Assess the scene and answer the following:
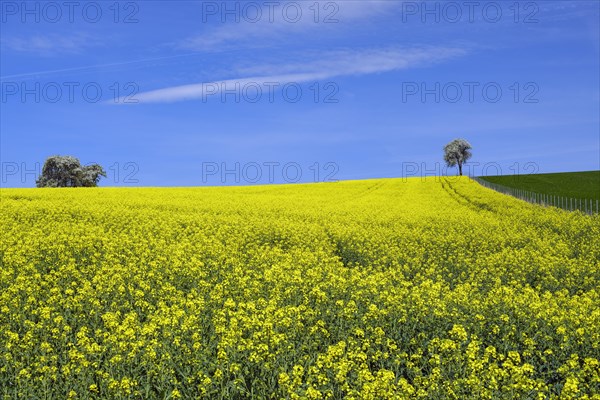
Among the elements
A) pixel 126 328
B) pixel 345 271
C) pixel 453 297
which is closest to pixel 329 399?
pixel 126 328

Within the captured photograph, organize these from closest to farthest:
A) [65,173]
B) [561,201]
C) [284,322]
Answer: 1. [284,322]
2. [561,201]
3. [65,173]

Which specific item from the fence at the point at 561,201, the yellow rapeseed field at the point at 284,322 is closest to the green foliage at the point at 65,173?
the fence at the point at 561,201

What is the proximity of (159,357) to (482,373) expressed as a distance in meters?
5.51

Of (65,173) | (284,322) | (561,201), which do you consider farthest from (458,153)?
(284,322)

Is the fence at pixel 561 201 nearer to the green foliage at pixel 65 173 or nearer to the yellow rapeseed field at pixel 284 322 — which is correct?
the yellow rapeseed field at pixel 284 322

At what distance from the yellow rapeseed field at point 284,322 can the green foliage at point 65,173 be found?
8343 centimetres

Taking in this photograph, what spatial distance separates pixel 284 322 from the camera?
430 inches

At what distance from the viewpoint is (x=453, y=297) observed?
14.5 metres

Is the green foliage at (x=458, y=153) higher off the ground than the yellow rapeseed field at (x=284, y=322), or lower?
higher

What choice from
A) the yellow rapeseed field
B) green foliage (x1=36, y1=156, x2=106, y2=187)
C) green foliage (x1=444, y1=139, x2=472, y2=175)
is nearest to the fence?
the yellow rapeseed field

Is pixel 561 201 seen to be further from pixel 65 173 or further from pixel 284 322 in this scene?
pixel 65 173

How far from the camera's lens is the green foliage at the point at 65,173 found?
104250mm

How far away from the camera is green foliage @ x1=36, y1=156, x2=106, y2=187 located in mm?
104250

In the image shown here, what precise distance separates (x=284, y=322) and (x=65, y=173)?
102607 millimetres
